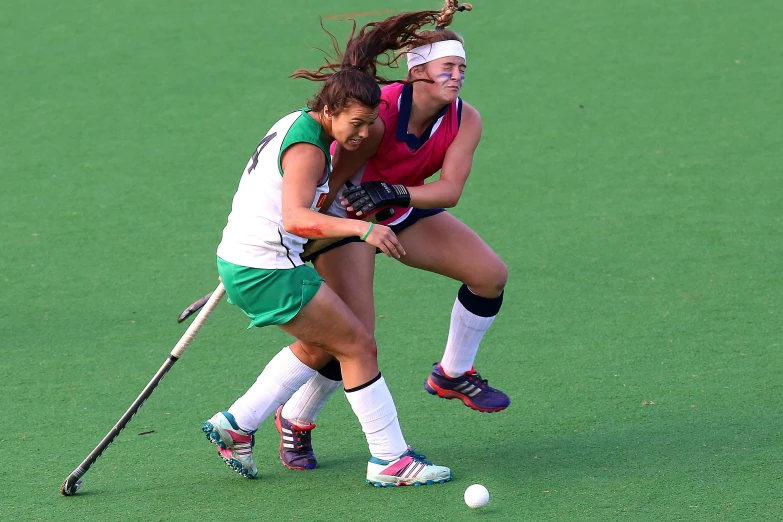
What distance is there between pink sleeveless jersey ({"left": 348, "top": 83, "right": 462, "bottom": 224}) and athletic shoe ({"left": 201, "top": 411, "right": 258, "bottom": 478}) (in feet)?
3.42

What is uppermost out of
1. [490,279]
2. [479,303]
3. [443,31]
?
[443,31]

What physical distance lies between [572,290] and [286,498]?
243 centimetres

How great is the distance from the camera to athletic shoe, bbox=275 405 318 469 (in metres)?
4.09

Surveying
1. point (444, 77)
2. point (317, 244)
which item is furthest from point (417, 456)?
point (444, 77)

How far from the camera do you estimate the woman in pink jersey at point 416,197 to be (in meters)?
3.99

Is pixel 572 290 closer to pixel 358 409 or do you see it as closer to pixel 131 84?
pixel 358 409

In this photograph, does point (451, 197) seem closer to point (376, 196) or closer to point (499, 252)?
point (376, 196)

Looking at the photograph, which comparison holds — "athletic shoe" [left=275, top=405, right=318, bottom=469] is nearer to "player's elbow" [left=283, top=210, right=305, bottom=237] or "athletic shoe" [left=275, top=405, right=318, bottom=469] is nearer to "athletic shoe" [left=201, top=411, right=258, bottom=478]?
"athletic shoe" [left=201, top=411, right=258, bottom=478]

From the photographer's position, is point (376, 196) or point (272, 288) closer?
point (272, 288)

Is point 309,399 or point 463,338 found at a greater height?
point 463,338

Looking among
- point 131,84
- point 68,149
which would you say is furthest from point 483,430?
point 131,84

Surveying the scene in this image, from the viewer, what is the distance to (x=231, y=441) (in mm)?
3930

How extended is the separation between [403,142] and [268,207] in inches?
26.4

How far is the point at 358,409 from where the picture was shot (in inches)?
150
